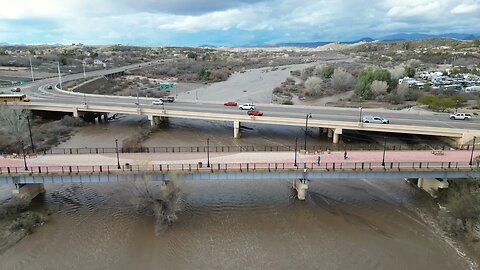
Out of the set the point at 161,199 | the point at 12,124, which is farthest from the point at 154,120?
the point at 161,199

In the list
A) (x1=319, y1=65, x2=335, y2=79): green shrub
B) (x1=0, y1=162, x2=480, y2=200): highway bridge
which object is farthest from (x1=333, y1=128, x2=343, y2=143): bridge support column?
(x1=319, y1=65, x2=335, y2=79): green shrub

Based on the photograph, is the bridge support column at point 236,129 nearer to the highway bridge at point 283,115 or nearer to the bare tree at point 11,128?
the highway bridge at point 283,115

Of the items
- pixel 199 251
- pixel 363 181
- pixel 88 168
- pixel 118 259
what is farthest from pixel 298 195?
pixel 88 168

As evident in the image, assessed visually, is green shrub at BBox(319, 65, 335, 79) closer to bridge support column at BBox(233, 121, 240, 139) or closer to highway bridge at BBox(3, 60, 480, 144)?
highway bridge at BBox(3, 60, 480, 144)

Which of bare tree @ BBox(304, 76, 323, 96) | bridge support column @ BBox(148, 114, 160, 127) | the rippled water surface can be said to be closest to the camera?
the rippled water surface

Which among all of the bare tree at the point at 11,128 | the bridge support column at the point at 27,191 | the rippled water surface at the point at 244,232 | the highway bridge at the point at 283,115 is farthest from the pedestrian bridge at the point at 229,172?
the bare tree at the point at 11,128

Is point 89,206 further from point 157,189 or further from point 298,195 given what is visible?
point 298,195
